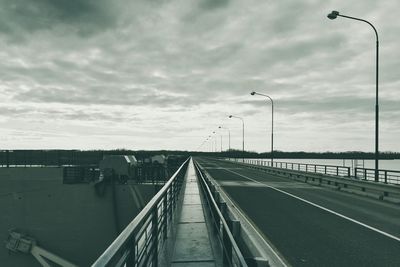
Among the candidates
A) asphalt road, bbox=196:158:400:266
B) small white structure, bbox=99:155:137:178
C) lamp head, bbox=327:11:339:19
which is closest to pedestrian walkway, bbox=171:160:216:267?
asphalt road, bbox=196:158:400:266

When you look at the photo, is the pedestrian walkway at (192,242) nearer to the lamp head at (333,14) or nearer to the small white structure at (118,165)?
the lamp head at (333,14)

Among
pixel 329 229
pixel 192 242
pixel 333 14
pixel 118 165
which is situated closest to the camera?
pixel 192 242

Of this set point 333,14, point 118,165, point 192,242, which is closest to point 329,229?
point 192,242

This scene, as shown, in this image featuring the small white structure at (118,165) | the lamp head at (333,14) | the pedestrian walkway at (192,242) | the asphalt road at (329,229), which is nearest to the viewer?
the pedestrian walkway at (192,242)

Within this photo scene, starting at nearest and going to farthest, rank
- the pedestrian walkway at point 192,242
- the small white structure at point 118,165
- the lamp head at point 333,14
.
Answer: the pedestrian walkway at point 192,242
the lamp head at point 333,14
the small white structure at point 118,165

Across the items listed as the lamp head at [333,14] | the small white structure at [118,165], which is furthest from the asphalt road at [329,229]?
the small white structure at [118,165]

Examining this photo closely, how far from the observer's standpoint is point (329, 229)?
10797 millimetres

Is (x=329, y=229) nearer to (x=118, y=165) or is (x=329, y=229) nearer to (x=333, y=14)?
(x=333, y=14)

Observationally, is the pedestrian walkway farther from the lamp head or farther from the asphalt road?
the lamp head

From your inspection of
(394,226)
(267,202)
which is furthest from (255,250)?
(267,202)

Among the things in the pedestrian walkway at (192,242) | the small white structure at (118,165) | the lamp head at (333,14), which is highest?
the lamp head at (333,14)

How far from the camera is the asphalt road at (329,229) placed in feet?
25.4

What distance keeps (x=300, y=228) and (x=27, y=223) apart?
36625mm

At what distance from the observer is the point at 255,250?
6352mm
